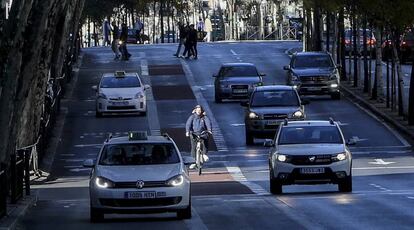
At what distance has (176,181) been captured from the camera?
69.6 feet

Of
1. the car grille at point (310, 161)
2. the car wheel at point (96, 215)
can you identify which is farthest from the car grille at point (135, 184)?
the car grille at point (310, 161)

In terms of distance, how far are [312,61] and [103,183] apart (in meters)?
33.6

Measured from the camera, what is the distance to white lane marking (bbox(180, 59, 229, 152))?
42.3 metres

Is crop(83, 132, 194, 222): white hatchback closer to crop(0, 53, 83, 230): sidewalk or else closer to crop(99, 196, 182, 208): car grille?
crop(99, 196, 182, 208): car grille

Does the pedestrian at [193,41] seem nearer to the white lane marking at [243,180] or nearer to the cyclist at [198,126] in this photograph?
the white lane marking at [243,180]

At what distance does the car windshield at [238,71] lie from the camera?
53562 mm

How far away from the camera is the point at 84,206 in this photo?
85.3ft

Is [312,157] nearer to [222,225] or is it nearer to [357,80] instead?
[222,225]

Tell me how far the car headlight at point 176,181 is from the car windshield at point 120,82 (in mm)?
29566

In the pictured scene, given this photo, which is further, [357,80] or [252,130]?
[357,80]

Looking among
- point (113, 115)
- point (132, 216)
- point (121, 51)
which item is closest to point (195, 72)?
point (121, 51)

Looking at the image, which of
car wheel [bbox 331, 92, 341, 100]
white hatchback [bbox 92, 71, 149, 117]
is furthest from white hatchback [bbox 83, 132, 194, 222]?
car wheel [bbox 331, 92, 341, 100]

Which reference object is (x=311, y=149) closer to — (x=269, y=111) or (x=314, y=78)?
(x=269, y=111)

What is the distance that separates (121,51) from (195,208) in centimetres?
4920
